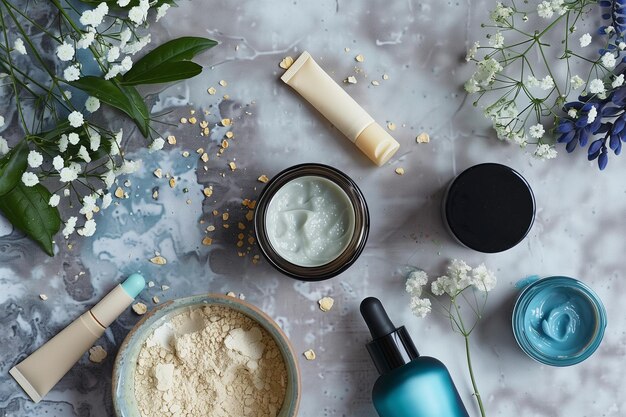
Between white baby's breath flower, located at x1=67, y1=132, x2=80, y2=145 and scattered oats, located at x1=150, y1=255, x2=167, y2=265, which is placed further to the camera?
scattered oats, located at x1=150, y1=255, x2=167, y2=265

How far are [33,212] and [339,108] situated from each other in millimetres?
435

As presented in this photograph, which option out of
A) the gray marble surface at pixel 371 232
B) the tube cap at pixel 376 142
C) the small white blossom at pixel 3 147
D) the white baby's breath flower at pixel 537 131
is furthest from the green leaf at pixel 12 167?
the white baby's breath flower at pixel 537 131

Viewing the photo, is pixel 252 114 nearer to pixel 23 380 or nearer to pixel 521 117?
pixel 521 117

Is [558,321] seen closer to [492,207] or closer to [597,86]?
[492,207]

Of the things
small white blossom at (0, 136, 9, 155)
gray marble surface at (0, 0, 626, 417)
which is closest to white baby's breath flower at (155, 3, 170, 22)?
gray marble surface at (0, 0, 626, 417)

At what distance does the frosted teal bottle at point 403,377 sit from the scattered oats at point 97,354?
0.37m

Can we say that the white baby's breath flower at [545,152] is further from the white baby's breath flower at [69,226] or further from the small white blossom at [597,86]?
the white baby's breath flower at [69,226]

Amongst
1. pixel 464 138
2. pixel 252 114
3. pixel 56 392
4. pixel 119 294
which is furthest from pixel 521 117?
pixel 56 392

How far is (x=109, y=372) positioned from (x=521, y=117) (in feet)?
2.24

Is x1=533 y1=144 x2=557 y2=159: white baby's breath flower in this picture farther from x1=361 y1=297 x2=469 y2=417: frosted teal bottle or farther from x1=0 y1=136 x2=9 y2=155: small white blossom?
x1=0 y1=136 x2=9 y2=155: small white blossom

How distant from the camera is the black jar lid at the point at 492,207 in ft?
2.99

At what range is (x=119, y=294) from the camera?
37.1 inches

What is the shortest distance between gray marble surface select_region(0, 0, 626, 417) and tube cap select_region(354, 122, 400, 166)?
0.03 m

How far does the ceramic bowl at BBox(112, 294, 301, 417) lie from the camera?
0.88 m
